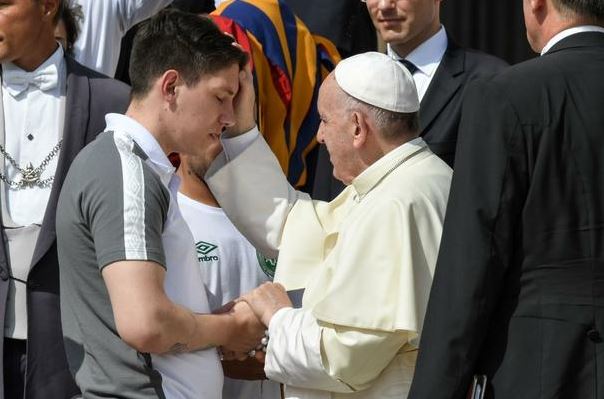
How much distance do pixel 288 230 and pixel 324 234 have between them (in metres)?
0.17

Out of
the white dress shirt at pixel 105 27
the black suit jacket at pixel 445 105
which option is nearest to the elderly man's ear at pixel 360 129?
the black suit jacket at pixel 445 105

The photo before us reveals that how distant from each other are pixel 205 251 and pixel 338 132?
0.74 metres

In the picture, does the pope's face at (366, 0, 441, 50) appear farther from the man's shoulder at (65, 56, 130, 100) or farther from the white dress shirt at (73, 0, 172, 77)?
the man's shoulder at (65, 56, 130, 100)

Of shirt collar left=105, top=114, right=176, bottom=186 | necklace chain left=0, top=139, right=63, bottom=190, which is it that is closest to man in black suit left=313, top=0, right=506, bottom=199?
necklace chain left=0, top=139, right=63, bottom=190

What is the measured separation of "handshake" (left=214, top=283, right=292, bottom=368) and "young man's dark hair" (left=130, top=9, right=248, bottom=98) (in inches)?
25.2

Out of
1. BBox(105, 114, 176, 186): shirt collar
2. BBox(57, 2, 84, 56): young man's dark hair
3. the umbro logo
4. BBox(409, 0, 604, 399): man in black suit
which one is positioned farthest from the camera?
BBox(57, 2, 84, 56): young man's dark hair

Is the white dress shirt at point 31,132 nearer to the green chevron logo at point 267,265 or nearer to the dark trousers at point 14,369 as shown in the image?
the dark trousers at point 14,369

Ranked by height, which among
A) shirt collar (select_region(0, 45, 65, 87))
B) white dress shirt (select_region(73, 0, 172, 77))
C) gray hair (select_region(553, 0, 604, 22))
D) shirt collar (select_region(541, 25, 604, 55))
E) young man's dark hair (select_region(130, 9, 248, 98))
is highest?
gray hair (select_region(553, 0, 604, 22))

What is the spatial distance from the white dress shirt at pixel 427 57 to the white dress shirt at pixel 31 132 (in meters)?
1.48

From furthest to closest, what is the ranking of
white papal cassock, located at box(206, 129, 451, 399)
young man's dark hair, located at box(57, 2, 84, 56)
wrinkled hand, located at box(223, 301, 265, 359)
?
1. young man's dark hair, located at box(57, 2, 84, 56)
2. wrinkled hand, located at box(223, 301, 265, 359)
3. white papal cassock, located at box(206, 129, 451, 399)

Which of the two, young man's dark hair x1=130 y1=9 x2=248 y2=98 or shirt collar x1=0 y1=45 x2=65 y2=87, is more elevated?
young man's dark hair x1=130 y1=9 x2=248 y2=98

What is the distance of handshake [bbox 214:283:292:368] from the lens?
414cm

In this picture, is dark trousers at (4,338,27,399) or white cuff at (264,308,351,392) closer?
white cuff at (264,308,351,392)

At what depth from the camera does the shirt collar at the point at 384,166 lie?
4.10 m
